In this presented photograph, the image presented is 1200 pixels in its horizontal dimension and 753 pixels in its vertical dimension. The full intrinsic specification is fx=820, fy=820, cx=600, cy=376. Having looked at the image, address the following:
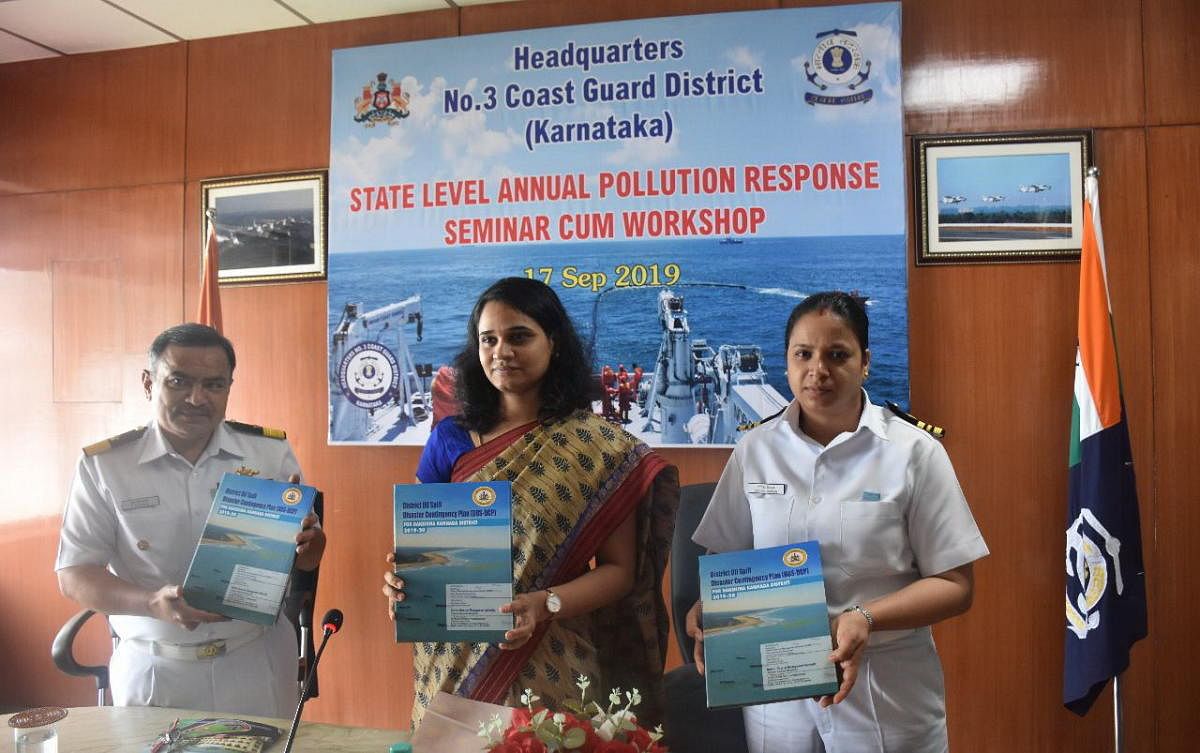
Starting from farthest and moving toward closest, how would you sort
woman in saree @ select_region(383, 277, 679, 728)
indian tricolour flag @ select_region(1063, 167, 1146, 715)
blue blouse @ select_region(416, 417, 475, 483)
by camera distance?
indian tricolour flag @ select_region(1063, 167, 1146, 715) → blue blouse @ select_region(416, 417, 475, 483) → woman in saree @ select_region(383, 277, 679, 728)

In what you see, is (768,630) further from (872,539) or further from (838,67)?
(838,67)

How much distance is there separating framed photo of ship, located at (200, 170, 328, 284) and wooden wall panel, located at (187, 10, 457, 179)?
8 centimetres

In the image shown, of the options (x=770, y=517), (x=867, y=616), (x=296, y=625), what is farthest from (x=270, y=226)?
(x=867, y=616)

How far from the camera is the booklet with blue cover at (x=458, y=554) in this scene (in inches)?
63.9

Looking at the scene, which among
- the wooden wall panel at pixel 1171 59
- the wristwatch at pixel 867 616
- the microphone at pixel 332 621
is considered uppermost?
the wooden wall panel at pixel 1171 59

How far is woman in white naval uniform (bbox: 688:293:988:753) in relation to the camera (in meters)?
1.60

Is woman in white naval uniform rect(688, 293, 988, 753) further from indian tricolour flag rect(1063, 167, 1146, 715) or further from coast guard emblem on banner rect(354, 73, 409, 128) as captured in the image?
coast guard emblem on banner rect(354, 73, 409, 128)

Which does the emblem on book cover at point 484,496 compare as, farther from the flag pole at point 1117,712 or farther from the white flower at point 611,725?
the flag pole at point 1117,712

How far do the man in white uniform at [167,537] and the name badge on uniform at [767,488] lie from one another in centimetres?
108

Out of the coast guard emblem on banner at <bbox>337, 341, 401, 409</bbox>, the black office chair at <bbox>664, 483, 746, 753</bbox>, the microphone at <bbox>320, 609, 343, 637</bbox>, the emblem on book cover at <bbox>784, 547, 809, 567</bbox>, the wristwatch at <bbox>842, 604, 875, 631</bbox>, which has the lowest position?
the black office chair at <bbox>664, 483, 746, 753</bbox>

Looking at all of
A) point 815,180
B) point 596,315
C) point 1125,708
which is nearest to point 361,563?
point 596,315

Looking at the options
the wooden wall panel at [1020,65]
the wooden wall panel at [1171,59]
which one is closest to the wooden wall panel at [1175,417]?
the wooden wall panel at [1171,59]

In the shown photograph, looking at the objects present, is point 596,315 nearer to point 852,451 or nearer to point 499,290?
point 499,290

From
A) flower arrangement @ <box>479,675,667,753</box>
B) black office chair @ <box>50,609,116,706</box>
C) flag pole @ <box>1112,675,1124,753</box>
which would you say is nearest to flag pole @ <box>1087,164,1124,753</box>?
flag pole @ <box>1112,675,1124,753</box>
